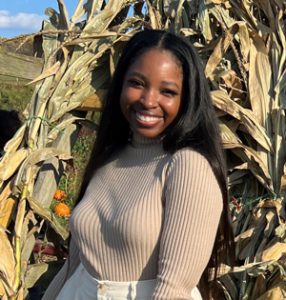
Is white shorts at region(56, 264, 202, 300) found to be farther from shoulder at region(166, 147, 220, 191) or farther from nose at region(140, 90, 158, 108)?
nose at region(140, 90, 158, 108)

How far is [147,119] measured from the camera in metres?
1.72

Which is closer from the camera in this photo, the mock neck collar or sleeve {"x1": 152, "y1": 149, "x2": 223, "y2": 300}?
sleeve {"x1": 152, "y1": 149, "x2": 223, "y2": 300}

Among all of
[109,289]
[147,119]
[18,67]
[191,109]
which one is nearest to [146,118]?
[147,119]

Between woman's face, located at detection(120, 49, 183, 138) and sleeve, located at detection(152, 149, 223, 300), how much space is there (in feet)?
0.56

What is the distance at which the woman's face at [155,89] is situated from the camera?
5.53 feet

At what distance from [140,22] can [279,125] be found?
66 cm

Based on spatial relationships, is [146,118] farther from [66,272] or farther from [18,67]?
[18,67]

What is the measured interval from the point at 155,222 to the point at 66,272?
1.67 ft

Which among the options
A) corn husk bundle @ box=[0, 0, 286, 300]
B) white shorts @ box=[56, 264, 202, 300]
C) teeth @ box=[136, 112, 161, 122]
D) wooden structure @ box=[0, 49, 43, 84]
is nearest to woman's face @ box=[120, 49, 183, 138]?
teeth @ box=[136, 112, 161, 122]

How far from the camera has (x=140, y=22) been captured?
260cm

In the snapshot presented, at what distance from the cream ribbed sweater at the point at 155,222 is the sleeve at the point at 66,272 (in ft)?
0.61

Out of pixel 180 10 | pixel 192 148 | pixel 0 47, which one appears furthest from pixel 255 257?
pixel 0 47

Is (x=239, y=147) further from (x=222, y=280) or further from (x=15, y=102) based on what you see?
(x=15, y=102)

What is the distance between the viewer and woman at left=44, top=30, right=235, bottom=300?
156 centimetres
